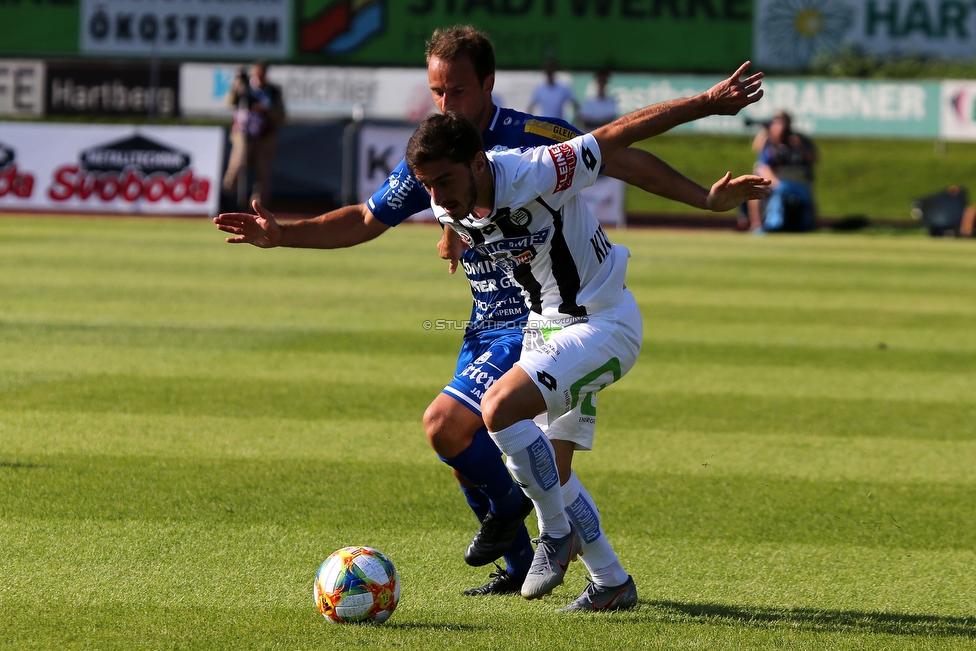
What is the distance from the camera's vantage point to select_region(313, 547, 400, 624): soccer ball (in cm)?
437

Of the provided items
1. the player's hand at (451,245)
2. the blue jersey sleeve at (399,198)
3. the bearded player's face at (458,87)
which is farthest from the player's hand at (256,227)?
the bearded player's face at (458,87)

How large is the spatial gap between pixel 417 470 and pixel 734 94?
2948 mm

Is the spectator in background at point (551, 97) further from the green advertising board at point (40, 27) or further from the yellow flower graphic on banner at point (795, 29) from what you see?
the green advertising board at point (40, 27)

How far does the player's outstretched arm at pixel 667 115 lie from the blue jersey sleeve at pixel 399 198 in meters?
0.79

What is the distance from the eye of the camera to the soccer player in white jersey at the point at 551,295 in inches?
175

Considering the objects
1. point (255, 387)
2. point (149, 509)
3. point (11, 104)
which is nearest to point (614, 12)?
point (11, 104)

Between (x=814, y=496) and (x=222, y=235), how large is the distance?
1345 centimetres

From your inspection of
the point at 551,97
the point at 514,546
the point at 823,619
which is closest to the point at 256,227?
the point at 514,546

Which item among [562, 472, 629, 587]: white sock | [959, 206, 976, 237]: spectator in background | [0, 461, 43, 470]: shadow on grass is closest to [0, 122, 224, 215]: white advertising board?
[959, 206, 976, 237]: spectator in background

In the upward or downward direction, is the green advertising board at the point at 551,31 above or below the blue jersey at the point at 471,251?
above

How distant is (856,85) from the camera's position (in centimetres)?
2730

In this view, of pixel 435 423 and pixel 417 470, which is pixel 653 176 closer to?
pixel 435 423

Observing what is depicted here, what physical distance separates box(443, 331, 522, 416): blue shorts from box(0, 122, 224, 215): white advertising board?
53.0 ft

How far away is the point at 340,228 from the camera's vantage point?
5.21 m
